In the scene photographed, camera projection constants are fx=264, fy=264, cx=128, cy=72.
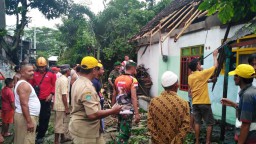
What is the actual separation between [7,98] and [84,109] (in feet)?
15.8

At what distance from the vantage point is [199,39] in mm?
8875

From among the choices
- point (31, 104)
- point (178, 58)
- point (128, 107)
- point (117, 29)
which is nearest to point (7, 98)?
point (31, 104)

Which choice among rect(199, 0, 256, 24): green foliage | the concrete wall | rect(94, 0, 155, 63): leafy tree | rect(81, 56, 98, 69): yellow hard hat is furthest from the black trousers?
rect(94, 0, 155, 63): leafy tree

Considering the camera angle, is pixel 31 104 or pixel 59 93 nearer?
pixel 31 104

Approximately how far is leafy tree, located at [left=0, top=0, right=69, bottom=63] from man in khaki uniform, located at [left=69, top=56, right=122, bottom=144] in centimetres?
1452

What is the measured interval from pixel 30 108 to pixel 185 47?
7.02 metres

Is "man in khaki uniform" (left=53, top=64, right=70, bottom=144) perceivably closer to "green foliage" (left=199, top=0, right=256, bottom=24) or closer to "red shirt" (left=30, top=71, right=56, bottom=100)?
"red shirt" (left=30, top=71, right=56, bottom=100)

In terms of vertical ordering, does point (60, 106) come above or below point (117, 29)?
below

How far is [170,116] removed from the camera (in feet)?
10.8

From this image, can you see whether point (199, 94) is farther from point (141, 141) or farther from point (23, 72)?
point (23, 72)

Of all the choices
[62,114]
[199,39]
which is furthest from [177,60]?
[62,114]

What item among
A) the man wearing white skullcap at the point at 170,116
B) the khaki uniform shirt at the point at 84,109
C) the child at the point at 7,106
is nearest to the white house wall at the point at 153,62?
the child at the point at 7,106

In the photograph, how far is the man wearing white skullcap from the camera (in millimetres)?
3287

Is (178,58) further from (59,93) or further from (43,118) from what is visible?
(43,118)
